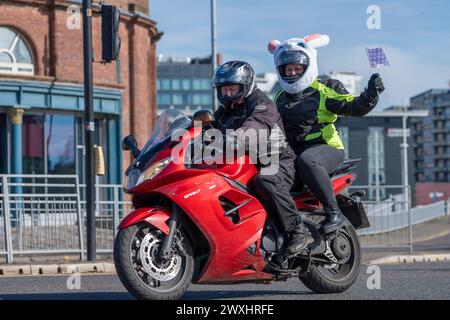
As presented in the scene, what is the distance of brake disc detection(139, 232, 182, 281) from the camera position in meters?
6.57

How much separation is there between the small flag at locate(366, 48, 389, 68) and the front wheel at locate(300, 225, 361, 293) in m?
1.45

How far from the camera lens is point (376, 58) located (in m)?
7.23

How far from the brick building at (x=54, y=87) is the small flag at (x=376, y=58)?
62.2 ft

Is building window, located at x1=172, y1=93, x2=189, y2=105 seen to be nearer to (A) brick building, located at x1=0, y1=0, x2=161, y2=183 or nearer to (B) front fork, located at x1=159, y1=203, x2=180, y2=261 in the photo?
(A) brick building, located at x1=0, y1=0, x2=161, y2=183

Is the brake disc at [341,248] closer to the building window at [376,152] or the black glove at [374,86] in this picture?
the black glove at [374,86]

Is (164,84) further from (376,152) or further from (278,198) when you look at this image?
(278,198)

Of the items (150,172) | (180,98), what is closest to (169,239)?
(150,172)

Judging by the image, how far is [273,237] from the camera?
7238mm

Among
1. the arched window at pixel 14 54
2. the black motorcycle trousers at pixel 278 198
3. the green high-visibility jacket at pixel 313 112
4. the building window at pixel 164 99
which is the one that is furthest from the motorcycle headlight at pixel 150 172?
the building window at pixel 164 99

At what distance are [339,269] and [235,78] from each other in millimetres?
1950

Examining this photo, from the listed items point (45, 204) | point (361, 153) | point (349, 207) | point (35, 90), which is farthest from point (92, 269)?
point (361, 153)

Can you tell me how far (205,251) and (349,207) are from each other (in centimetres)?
177

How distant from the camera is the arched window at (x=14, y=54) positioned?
25359 mm

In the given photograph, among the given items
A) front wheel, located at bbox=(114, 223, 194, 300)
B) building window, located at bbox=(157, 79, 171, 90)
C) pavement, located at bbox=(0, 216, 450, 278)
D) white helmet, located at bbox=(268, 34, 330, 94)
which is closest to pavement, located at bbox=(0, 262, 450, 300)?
front wheel, located at bbox=(114, 223, 194, 300)
